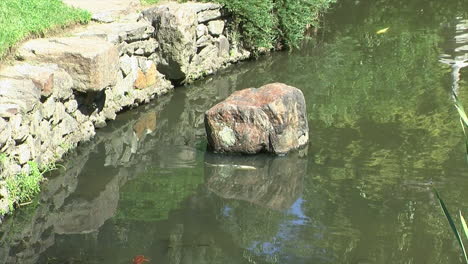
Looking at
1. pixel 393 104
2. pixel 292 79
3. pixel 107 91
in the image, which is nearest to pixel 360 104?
pixel 393 104

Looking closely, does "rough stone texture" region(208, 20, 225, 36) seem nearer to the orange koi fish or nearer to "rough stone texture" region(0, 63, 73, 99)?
"rough stone texture" region(0, 63, 73, 99)

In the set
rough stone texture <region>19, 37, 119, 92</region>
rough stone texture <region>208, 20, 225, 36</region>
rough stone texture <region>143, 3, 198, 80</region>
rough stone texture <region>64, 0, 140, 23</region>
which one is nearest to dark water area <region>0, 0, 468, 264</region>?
rough stone texture <region>143, 3, 198, 80</region>

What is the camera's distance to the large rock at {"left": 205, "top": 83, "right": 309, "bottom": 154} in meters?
8.16

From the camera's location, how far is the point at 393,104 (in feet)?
32.9

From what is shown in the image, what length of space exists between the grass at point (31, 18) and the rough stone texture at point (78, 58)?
18 centimetres

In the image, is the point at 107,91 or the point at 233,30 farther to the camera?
the point at 233,30

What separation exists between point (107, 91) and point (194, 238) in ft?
11.6

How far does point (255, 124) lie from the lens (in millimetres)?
8180

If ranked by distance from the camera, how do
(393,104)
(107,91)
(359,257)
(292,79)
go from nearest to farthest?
(359,257)
(107,91)
(393,104)
(292,79)

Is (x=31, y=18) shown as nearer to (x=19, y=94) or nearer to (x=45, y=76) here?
(x=45, y=76)

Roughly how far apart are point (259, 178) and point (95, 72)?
2.16 meters

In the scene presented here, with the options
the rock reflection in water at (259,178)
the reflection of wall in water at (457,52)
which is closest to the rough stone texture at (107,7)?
the rock reflection in water at (259,178)

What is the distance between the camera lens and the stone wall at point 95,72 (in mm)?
7184

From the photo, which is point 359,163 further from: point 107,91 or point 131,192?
point 107,91
